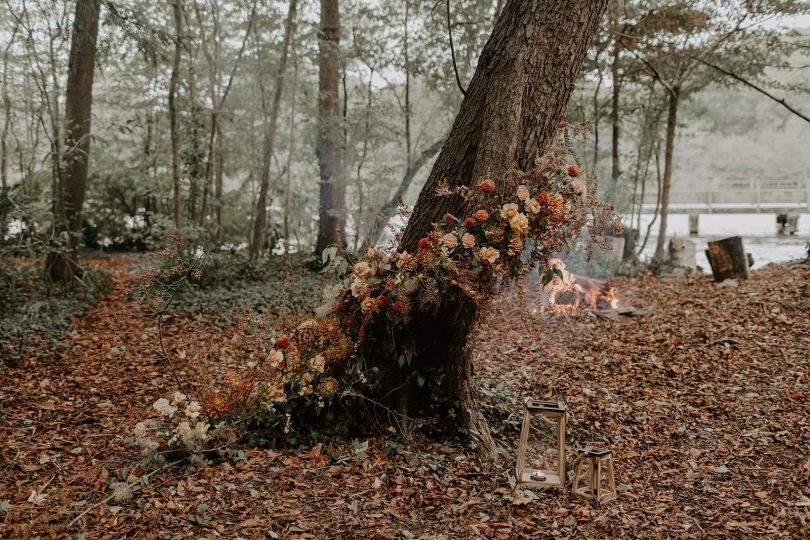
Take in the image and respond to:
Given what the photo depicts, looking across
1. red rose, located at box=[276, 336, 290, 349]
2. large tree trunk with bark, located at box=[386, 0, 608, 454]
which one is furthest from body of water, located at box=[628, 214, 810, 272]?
red rose, located at box=[276, 336, 290, 349]

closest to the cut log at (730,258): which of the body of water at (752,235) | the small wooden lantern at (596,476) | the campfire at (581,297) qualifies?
the campfire at (581,297)

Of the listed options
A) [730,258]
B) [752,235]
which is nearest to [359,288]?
[730,258]

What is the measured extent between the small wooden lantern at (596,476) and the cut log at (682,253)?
8011mm

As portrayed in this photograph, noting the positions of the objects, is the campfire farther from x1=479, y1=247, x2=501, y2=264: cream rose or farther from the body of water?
the body of water

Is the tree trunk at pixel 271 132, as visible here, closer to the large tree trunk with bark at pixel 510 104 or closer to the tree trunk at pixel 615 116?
the large tree trunk with bark at pixel 510 104

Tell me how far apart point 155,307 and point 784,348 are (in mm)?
5982

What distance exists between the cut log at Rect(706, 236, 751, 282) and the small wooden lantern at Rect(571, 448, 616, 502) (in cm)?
573

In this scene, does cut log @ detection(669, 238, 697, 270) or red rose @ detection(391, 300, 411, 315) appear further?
cut log @ detection(669, 238, 697, 270)

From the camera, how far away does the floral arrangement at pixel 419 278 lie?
2945mm

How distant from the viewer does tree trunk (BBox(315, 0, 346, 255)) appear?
8.12 metres

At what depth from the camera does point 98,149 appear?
10.5m

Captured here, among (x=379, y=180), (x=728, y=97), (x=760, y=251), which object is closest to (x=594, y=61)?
(x=379, y=180)

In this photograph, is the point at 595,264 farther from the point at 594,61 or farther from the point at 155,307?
the point at 155,307

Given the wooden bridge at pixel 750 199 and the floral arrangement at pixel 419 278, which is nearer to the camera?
the floral arrangement at pixel 419 278
